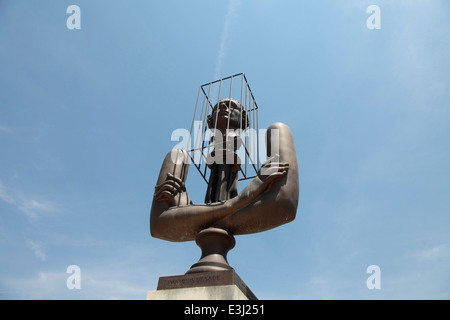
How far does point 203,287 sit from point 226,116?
Answer: 342 cm

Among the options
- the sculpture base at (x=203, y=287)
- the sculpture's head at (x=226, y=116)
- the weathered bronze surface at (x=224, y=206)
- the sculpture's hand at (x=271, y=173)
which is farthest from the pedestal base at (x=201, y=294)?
the sculpture's head at (x=226, y=116)

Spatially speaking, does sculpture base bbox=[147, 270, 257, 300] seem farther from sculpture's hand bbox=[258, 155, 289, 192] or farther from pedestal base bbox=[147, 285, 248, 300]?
sculpture's hand bbox=[258, 155, 289, 192]

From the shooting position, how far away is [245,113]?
7.15 m

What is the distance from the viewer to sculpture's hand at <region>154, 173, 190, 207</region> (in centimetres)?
577

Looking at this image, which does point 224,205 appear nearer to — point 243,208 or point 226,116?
point 243,208

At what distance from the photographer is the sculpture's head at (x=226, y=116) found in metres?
6.84

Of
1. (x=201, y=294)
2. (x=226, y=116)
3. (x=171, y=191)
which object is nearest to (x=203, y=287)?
(x=201, y=294)

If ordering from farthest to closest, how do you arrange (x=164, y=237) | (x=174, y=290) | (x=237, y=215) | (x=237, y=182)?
(x=237, y=182) → (x=164, y=237) → (x=237, y=215) → (x=174, y=290)

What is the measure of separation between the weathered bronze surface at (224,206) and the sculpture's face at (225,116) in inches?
43.5

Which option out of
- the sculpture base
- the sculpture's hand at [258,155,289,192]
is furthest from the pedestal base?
the sculpture's hand at [258,155,289,192]

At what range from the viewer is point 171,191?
19.0ft
